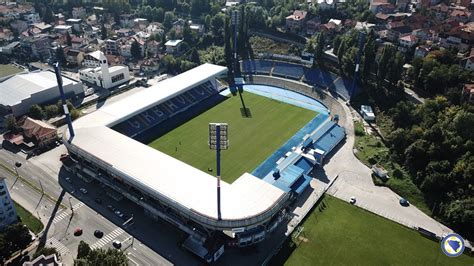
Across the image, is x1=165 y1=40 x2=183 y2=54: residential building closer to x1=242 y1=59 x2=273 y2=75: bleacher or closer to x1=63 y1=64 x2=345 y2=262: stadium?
x1=242 y1=59 x2=273 y2=75: bleacher

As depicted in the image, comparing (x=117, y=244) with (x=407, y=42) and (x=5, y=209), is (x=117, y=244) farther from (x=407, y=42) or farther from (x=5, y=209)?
(x=407, y=42)

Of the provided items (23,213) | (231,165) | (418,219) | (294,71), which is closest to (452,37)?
(294,71)

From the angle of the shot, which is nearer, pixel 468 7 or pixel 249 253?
pixel 249 253

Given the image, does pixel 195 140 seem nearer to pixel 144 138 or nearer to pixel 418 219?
pixel 144 138

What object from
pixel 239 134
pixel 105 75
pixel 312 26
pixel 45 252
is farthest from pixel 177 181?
pixel 312 26

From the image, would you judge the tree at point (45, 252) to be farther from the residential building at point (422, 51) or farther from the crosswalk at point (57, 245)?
the residential building at point (422, 51)

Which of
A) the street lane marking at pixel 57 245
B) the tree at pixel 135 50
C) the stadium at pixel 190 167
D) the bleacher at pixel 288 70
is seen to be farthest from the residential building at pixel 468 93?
the tree at pixel 135 50

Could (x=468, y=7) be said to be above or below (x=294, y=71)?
above
